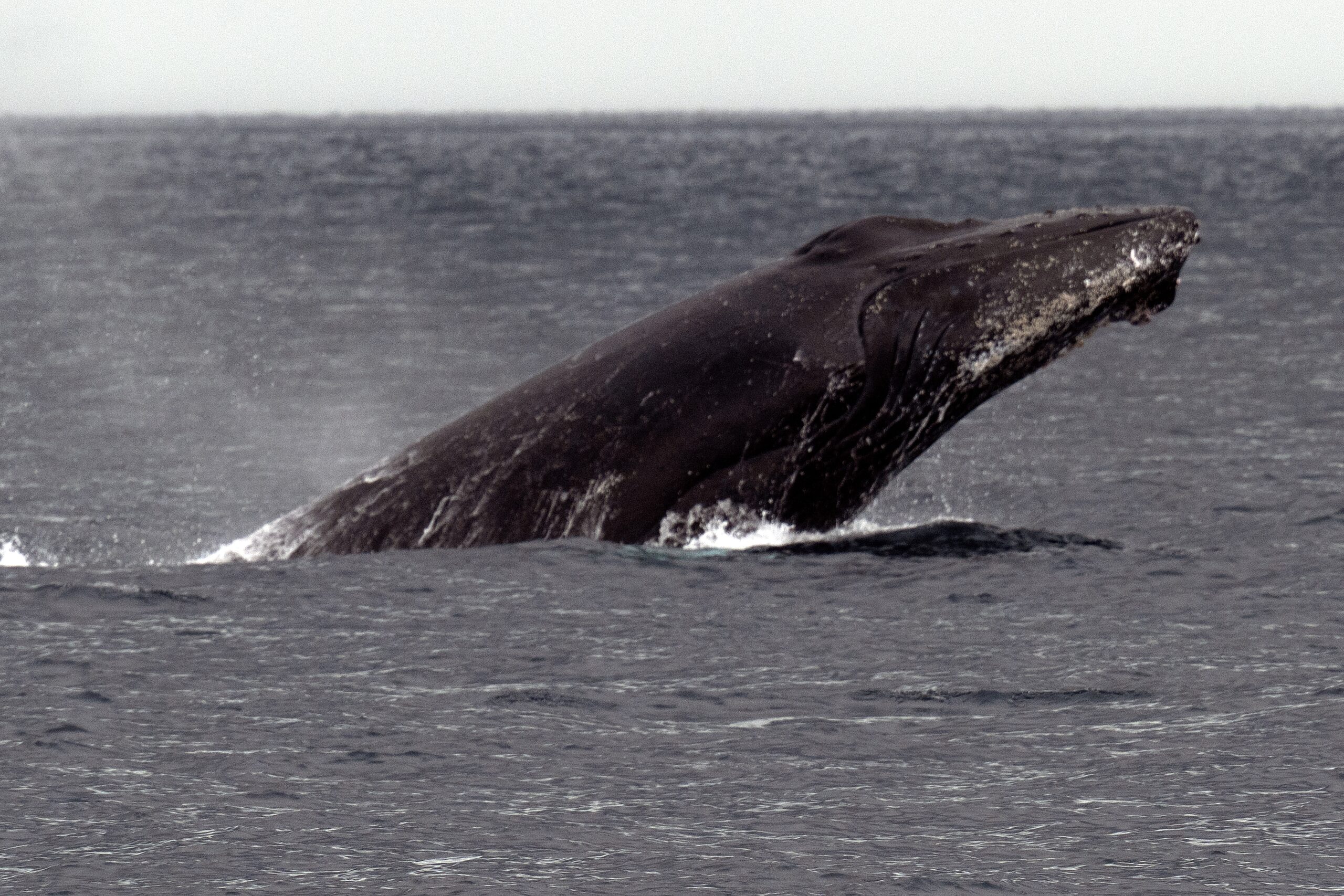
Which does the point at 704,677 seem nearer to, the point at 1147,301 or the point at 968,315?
the point at 968,315

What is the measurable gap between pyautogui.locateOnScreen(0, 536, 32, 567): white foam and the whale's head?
6653 millimetres

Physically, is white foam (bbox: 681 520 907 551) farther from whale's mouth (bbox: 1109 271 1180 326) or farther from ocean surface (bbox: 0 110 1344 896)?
whale's mouth (bbox: 1109 271 1180 326)

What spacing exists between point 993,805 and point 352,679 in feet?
12.8

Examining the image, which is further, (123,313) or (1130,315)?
(123,313)

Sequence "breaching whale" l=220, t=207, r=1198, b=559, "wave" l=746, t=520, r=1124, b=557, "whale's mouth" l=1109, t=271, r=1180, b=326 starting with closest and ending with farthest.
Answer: "breaching whale" l=220, t=207, r=1198, b=559 < "whale's mouth" l=1109, t=271, r=1180, b=326 < "wave" l=746, t=520, r=1124, b=557

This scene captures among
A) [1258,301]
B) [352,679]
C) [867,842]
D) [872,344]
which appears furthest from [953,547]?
[1258,301]

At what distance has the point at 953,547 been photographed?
14508mm

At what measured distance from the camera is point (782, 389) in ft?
43.6

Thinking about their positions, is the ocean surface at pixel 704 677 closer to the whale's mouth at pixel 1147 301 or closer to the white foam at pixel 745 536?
the white foam at pixel 745 536

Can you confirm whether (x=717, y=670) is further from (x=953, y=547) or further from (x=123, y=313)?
(x=123, y=313)

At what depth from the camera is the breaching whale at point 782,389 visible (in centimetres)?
1330

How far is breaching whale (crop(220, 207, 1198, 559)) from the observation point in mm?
13305

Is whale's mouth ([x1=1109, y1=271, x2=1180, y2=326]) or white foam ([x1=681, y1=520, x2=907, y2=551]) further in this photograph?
whale's mouth ([x1=1109, y1=271, x2=1180, y2=326])

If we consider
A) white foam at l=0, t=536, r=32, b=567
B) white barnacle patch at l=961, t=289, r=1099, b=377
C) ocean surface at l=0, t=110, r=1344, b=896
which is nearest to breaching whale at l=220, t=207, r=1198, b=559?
white barnacle patch at l=961, t=289, r=1099, b=377
